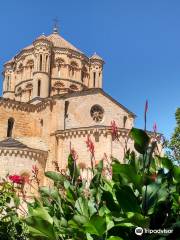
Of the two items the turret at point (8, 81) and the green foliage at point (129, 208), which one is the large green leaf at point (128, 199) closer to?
the green foliage at point (129, 208)

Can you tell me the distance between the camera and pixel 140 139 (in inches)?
162

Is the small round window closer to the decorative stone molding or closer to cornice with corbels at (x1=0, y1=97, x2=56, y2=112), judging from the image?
cornice with corbels at (x1=0, y1=97, x2=56, y2=112)

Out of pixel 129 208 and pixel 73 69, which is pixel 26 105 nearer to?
pixel 73 69

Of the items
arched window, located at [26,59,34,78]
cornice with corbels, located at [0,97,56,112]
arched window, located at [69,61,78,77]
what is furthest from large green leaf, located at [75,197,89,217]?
arched window, located at [69,61,78,77]

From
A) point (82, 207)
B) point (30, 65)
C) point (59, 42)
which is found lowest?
point (82, 207)

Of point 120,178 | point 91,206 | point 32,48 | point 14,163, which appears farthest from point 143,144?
point 32,48

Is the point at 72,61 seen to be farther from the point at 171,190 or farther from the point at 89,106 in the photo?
the point at 171,190

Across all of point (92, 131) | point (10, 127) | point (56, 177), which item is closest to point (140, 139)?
point (56, 177)

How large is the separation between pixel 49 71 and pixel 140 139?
121 feet

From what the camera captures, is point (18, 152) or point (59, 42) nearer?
point (18, 152)

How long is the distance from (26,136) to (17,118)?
5.17 feet

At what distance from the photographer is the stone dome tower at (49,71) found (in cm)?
3944

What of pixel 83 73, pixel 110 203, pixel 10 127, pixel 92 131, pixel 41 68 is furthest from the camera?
pixel 83 73

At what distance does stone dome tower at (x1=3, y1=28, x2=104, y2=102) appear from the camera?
129 feet
